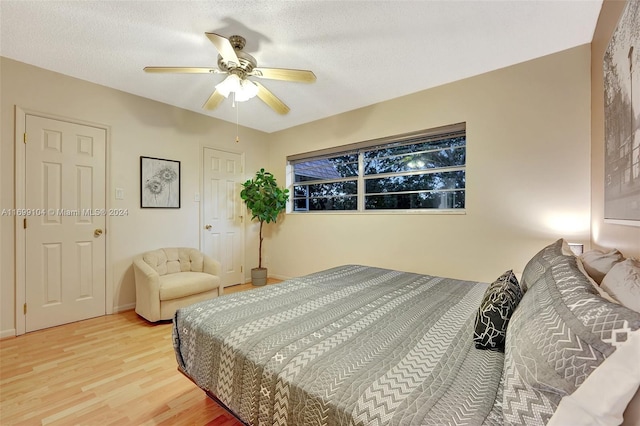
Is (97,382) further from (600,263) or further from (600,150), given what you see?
(600,150)

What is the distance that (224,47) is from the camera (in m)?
1.89

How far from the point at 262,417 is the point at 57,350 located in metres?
2.43

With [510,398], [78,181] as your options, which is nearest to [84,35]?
[78,181]

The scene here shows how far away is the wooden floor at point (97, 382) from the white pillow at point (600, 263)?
2014mm

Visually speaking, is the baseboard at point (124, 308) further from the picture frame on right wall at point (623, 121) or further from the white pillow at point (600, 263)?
the picture frame on right wall at point (623, 121)

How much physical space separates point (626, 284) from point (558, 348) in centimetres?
54

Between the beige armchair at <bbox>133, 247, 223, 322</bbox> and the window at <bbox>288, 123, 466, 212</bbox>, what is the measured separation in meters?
1.85

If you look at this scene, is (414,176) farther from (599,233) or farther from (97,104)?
(97,104)

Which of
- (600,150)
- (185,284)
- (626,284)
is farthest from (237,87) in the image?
(600,150)

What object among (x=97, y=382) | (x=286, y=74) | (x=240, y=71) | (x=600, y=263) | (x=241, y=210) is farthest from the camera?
(x=241, y=210)

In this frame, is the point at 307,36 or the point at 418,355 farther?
the point at 307,36

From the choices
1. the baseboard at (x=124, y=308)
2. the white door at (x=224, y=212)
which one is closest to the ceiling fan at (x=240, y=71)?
the white door at (x=224, y=212)

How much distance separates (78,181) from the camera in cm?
294

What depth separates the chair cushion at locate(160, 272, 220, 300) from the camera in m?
2.82
